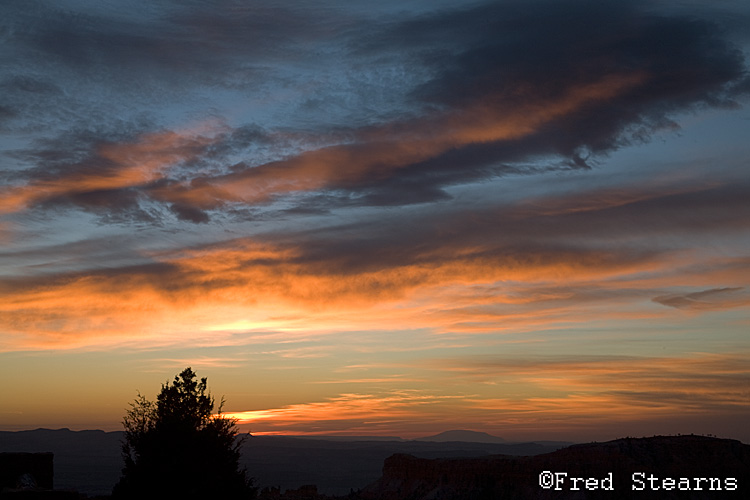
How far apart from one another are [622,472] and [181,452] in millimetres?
35317

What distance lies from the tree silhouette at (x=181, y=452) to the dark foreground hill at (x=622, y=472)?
100 ft

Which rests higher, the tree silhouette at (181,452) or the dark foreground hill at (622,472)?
the tree silhouette at (181,452)

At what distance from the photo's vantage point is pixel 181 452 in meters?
27.2

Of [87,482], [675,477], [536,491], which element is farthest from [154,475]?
[87,482]

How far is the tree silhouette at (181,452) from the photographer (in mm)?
26766

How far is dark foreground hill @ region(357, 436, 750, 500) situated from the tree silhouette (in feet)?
100

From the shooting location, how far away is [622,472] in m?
51.8

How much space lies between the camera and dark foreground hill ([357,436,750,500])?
50.5m

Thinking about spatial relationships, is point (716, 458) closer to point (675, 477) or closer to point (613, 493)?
point (675, 477)

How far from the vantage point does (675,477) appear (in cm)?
5150

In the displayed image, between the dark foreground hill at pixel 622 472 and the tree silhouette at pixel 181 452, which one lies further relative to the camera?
the dark foreground hill at pixel 622 472

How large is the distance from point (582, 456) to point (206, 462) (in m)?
34.0

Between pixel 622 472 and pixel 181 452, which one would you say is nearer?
pixel 181 452

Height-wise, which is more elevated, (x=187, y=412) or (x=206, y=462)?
(x=187, y=412)
